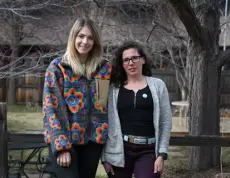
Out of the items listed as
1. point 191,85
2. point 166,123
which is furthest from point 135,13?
point 166,123

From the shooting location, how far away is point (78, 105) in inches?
93.7

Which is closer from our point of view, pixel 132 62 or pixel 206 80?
pixel 132 62

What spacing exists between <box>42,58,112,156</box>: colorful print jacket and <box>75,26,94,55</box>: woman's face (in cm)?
15

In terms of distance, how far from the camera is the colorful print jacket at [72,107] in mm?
2314

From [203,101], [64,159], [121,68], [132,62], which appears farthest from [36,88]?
[64,159]

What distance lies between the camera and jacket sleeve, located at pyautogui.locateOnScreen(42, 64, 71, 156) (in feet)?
7.50

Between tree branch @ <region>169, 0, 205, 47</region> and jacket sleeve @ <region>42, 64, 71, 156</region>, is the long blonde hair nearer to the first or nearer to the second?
jacket sleeve @ <region>42, 64, 71, 156</region>

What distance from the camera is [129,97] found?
2551 mm

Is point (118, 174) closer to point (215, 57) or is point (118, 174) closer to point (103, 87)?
point (103, 87)

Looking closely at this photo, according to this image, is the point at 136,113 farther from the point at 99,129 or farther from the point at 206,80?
the point at 206,80

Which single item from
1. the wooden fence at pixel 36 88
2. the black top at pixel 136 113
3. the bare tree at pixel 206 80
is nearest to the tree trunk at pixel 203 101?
the bare tree at pixel 206 80

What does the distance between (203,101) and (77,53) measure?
11.4 ft

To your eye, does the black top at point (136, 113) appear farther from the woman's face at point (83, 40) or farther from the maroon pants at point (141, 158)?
the woman's face at point (83, 40)

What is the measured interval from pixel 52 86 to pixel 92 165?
2.02 ft
